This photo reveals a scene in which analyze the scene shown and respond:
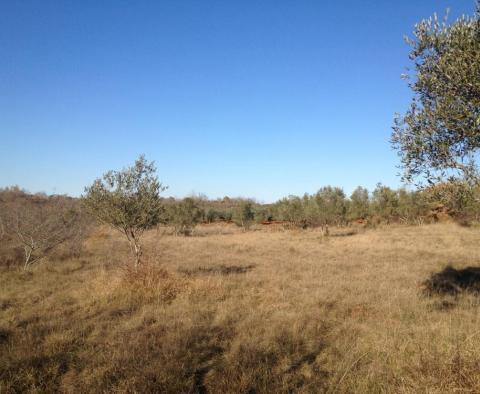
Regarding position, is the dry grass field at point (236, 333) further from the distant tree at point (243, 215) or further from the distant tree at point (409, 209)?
the distant tree at point (243, 215)

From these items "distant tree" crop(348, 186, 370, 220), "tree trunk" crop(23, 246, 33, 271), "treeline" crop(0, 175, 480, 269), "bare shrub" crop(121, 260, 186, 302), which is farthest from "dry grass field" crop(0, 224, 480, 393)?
"distant tree" crop(348, 186, 370, 220)

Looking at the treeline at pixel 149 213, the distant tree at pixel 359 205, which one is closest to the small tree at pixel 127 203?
the treeline at pixel 149 213

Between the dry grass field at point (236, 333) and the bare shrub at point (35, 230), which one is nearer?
the dry grass field at point (236, 333)

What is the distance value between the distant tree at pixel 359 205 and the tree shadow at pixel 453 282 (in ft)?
118

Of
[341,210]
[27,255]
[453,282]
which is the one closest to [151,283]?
[27,255]

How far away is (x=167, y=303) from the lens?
467 inches

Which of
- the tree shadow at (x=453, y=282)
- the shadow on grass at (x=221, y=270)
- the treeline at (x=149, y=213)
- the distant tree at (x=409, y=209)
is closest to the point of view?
the tree shadow at (x=453, y=282)

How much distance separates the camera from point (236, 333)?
909cm

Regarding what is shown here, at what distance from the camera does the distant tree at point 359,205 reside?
54.6 m

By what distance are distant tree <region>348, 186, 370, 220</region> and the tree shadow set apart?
36030 mm

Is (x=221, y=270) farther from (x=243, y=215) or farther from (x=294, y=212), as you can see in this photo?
(x=243, y=215)

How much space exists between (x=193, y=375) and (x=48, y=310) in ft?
23.8

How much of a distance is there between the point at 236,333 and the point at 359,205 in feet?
166

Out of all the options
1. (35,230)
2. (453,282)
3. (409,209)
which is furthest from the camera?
(409,209)
